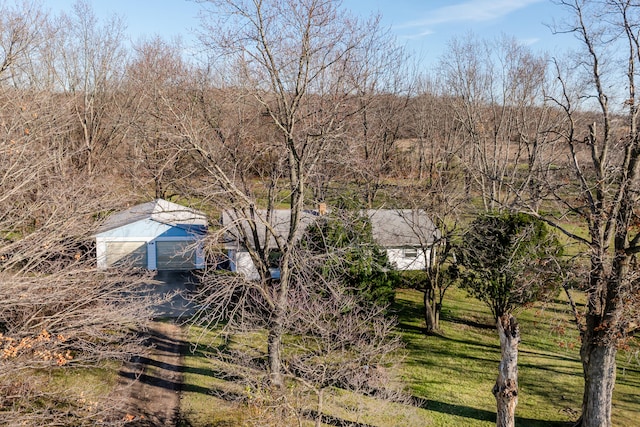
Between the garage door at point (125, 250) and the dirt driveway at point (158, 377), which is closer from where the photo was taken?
the dirt driveway at point (158, 377)

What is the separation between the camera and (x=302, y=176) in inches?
451

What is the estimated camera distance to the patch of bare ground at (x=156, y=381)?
461 inches

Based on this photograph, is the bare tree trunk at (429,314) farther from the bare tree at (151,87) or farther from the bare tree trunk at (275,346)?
the bare tree at (151,87)

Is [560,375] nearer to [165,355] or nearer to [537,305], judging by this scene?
[537,305]

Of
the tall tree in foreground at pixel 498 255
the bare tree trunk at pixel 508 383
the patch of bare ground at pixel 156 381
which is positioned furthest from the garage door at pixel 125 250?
the bare tree trunk at pixel 508 383

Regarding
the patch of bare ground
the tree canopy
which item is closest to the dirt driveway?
the patch of bare ground

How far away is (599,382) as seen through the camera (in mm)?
10477

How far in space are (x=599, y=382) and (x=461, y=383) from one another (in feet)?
14.4

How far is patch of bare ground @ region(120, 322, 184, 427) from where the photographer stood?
38.4 ft

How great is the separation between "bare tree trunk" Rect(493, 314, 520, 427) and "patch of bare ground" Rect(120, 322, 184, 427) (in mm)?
7834

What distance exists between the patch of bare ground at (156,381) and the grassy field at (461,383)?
1.27ft

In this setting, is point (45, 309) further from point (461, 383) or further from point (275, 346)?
point (461, 383)

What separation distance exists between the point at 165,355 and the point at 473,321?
1191cm

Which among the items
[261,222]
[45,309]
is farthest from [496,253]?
[45,309]
